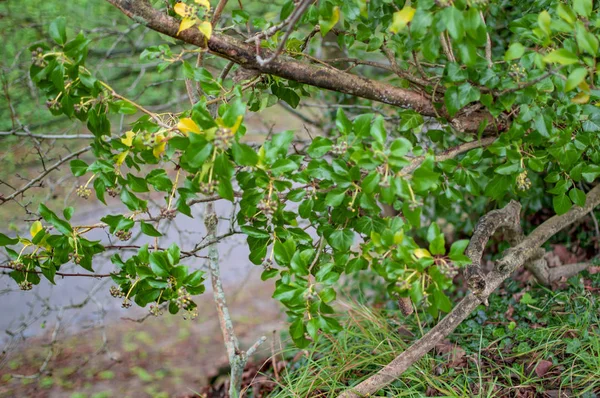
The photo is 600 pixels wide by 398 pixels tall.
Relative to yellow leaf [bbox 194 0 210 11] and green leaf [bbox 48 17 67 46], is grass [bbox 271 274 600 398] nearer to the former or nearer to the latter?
yellow leaf [bbox 194 0 210 11]

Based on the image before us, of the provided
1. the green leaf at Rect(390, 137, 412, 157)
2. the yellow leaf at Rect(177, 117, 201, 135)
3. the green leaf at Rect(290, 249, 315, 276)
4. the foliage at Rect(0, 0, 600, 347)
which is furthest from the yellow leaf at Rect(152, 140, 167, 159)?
the green leaf at Rect(390, 137, 412, 157)

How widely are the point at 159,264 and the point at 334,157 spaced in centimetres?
59

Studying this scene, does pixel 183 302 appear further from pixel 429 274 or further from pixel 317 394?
pixel 317 394

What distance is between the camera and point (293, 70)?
1759mm

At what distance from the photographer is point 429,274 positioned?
134cm

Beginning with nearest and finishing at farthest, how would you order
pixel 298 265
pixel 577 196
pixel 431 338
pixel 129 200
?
1. pixel 298 265
2. pixel 129 200
3. pixel 577 196
4. pixel 431 338

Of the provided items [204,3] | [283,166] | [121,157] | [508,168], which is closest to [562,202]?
[508,168]

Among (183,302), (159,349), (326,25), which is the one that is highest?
(326,25)

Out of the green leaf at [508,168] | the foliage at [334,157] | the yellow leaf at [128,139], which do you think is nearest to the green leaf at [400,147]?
the foliage at [334,157]

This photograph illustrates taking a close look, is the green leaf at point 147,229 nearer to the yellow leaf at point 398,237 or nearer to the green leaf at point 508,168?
the yellow leaf at point 398,237

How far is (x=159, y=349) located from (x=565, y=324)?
277 cm

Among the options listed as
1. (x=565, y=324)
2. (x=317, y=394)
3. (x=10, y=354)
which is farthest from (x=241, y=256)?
(x=565, y=324)

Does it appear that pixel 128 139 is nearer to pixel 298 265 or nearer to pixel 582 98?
pixel 298 265

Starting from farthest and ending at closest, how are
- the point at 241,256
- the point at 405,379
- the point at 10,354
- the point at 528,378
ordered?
1. the point at 241,256
2. the point at 10,354
3. the point at 405,379
4. the point at 528,378
